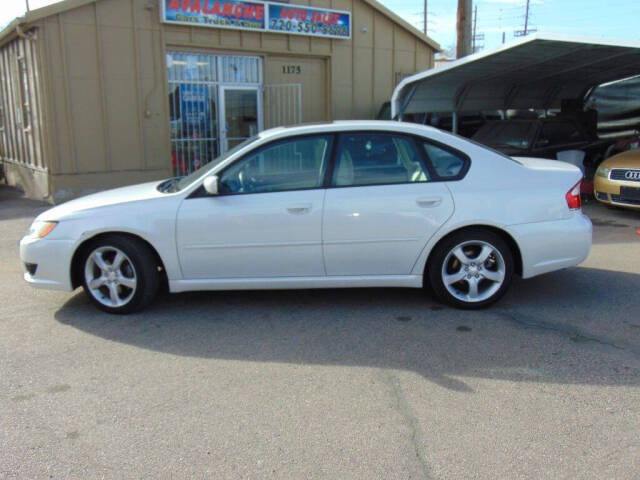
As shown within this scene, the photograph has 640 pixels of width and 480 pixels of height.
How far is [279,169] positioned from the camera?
498 centimetres

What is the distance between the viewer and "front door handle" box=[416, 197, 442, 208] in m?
4.86

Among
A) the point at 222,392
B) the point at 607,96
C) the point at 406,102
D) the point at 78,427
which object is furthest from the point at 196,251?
the point at 607,96

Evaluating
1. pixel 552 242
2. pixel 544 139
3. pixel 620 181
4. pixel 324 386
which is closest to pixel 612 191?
pixel 620 181

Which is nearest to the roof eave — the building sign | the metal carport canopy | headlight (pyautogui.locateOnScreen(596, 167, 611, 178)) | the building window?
the building sign

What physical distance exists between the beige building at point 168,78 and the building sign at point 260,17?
2 centimetres

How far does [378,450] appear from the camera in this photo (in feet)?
9.86

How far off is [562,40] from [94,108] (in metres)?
8.41

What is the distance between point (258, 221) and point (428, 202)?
1.38 m

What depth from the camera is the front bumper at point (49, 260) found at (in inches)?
192

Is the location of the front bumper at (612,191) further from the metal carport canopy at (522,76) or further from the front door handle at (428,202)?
the front door handle at (428,202)

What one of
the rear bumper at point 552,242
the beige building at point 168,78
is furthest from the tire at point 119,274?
the beige building at point 168,78

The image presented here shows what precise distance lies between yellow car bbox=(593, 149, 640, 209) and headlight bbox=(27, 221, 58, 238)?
785 cm

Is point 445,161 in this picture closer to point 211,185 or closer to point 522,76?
point 211,185

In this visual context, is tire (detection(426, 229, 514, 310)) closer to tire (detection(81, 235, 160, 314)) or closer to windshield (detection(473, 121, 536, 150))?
tire (detection(81, 235, 160, 314))
